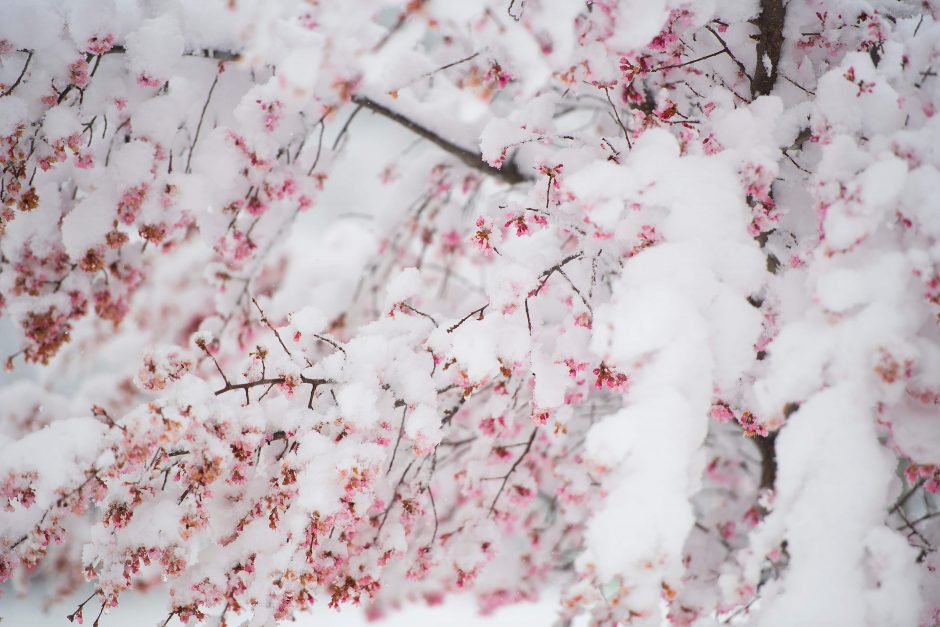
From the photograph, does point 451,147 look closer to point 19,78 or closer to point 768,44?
point 768,44

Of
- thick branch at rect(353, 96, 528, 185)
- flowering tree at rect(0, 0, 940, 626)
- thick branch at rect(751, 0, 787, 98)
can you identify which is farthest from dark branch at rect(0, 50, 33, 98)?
thick branch at rect(751, 0, 787, 98)

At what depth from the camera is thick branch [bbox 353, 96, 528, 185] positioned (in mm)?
2066

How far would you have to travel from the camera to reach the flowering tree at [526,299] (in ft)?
3.10

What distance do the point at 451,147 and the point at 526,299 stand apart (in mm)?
1053

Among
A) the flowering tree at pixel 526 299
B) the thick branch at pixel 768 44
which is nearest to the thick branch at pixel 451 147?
the flowering tree at pixel 526 299

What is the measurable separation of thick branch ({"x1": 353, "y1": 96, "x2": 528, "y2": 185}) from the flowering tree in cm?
1

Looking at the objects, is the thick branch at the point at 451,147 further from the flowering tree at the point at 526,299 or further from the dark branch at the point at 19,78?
the dark branch at the point at 19,78

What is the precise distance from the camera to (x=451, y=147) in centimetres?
216

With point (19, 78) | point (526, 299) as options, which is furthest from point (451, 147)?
point (19, 78)

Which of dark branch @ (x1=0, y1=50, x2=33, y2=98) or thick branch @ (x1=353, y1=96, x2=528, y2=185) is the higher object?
thick branch @ (x1=353, y1=96, x2=528, y2=185)

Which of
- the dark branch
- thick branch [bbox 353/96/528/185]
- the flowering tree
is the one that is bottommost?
the flowering tree

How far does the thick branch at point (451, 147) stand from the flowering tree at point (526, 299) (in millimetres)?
15

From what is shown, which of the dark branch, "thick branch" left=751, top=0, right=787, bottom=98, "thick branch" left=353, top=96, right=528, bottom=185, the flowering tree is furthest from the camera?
"thick branch" left=353, top=96, right=528, bottom=185

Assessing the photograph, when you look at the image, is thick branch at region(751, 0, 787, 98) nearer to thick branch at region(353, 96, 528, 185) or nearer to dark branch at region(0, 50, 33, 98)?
thick branch at region(353, 96, 528, 185)
